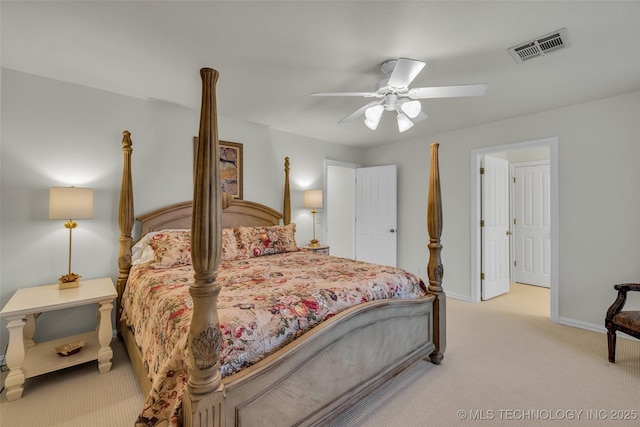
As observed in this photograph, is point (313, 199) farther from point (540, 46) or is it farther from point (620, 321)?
point (620, 321)

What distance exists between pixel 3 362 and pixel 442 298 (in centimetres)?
364

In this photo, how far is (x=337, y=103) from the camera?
3.07m

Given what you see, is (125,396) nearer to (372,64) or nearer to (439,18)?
(372,64)

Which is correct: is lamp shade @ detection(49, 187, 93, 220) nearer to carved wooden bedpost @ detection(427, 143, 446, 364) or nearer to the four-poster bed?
the four-poster bed

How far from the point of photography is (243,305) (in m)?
1.51

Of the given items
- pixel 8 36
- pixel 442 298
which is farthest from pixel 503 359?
pixel 8 36

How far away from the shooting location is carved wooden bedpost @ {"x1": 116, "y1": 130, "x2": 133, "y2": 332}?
269 centimetres

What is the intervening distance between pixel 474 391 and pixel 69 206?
3367 mm

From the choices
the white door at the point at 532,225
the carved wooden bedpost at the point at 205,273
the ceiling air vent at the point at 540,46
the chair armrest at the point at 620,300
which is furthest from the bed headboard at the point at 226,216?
the white door at the point at 532,225

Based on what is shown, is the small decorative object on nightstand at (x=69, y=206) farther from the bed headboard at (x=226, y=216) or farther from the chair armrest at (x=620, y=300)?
the chair armrest at (x=620, y=300)

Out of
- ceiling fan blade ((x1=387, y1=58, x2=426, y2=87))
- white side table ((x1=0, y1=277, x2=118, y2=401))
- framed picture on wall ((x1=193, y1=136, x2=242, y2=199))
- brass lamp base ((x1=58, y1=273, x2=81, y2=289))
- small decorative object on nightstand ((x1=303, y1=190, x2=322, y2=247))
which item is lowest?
white side table ((x1=0, y1=277, x2=118, y2=401))

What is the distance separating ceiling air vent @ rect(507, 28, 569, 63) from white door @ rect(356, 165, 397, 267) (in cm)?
259

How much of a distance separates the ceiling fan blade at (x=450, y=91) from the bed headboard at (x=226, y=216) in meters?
2.11

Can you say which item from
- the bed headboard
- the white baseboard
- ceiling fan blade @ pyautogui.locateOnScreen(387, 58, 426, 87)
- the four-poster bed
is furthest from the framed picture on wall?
the white baseboard
